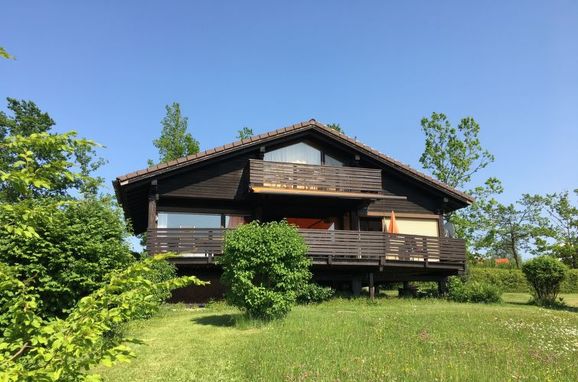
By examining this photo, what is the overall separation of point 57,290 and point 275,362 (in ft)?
13.9

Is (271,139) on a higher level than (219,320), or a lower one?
higher

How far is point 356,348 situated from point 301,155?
587 inches

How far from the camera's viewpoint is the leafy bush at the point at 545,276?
2091cm

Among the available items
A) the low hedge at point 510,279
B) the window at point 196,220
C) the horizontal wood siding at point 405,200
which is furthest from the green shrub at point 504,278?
the window at point 196,220

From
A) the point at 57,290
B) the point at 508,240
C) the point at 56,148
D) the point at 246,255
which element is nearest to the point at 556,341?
the point at 246,255

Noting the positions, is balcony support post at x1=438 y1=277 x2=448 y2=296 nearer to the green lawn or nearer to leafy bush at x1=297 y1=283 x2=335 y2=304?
leafy bush at x1=297 y1=283 x2=335 y2=304

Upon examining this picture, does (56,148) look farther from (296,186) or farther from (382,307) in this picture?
(296,186)

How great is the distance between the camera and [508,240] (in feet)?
166

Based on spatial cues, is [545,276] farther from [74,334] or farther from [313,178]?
[74,334]

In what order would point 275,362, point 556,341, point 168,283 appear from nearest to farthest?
point 168,283 → point 275,362 → point 556,341

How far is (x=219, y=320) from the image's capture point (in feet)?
44.4

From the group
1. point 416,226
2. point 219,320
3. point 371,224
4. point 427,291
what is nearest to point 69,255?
point 219,320

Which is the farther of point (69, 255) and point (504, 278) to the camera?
point (504, 278)

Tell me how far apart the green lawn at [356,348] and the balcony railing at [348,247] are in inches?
203
